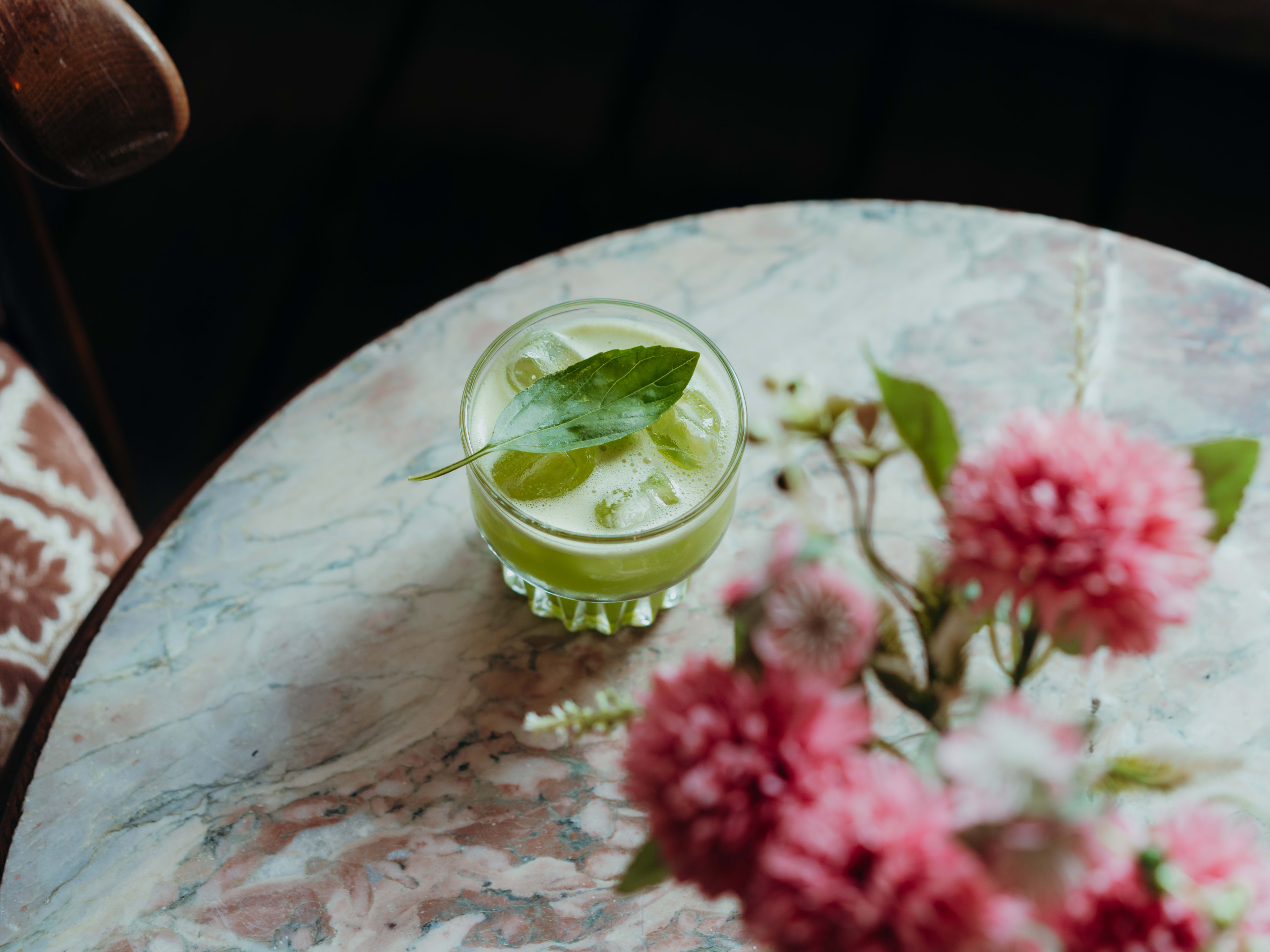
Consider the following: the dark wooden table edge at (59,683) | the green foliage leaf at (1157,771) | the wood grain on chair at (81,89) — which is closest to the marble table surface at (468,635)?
the dark wooden table edge at (59,683)

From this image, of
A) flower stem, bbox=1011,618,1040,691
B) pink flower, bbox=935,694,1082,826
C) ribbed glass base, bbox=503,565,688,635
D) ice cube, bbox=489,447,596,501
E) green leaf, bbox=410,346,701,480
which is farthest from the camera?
ribbed glass base, bbox=503,565,688,635

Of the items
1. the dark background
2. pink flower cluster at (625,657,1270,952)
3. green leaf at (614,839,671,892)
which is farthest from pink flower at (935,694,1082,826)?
the dark background

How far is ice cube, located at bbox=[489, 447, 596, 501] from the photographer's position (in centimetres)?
63

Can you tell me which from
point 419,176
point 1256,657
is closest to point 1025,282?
point 1256,657

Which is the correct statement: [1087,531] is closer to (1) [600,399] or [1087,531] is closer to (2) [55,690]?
(1) [600,399]

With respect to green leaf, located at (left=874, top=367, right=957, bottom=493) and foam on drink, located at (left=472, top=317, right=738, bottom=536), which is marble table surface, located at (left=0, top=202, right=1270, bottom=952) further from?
green leaf, located at (left=874, top=367, right=957, bottom=493)

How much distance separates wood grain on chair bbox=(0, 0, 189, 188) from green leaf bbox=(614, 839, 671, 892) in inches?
23.3

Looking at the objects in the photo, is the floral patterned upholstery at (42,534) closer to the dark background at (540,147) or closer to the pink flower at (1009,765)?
the dark background at (540,147)

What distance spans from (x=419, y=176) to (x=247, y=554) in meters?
1.04

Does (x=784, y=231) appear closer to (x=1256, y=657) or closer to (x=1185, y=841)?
(x=1256, y=657)

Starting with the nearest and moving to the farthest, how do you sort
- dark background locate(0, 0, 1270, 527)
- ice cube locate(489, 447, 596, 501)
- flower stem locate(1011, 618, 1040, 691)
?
flower stem locate(1011, 618, 1040, 691)
ice cube locate(489, 447, 596, 501)
dark background locate(0, 0, 1270, 527)

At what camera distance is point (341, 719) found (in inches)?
28.2

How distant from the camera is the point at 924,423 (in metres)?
0.41

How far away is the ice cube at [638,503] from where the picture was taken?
62 centimetres
